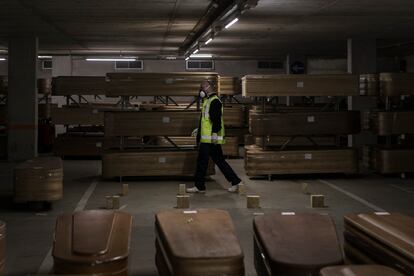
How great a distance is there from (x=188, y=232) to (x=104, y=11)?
853 centimetres

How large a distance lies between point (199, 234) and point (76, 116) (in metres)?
12.9

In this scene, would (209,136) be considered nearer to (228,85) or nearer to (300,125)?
(300,125)

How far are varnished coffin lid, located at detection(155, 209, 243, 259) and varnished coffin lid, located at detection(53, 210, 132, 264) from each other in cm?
35

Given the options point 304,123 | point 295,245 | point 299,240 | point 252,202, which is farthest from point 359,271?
point 304,123

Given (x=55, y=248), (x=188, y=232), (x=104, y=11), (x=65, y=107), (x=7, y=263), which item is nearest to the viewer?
(x=55, y=248)

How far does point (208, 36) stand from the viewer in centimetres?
1400

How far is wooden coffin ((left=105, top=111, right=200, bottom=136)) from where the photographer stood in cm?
1203

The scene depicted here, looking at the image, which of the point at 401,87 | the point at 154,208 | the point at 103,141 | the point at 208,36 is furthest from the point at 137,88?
the point at 401,87

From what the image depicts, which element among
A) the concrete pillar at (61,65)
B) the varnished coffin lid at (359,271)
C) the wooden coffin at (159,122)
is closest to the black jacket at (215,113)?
the wooden coffin at (159,122)

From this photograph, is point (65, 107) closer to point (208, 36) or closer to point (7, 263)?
point (208, 36)

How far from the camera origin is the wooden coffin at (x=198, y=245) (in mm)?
3727

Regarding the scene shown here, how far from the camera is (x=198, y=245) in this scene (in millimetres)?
4004

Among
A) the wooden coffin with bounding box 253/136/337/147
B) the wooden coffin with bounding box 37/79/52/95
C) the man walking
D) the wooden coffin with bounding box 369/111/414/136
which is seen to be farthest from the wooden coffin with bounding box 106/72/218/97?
the wooden coffin with bounding box 37/79/52/95

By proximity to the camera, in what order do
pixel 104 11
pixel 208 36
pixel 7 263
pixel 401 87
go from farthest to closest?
pixel 208 36, pixel 401 87, pixel 104 11, pixel 7 263
